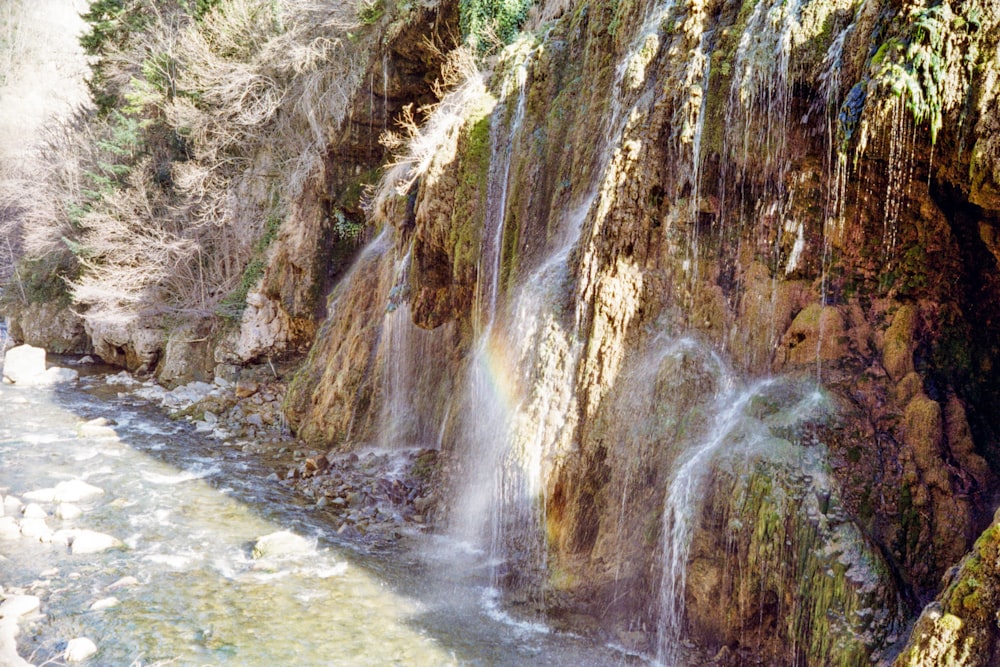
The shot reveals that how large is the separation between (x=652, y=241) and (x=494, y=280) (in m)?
3.36

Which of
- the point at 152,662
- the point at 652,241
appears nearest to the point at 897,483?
the point at 652,241

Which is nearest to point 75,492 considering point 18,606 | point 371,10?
point 18,606

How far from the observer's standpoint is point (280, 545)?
10.3 metres

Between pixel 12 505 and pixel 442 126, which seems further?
pixel 442 126

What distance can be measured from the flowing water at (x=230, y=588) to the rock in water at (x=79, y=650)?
0.32 ft

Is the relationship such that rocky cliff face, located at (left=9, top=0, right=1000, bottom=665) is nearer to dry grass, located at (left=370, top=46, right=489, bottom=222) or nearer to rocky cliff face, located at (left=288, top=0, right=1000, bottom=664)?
rocky cliff face, located at (left=288, top=0, right=1000, bottom=664)

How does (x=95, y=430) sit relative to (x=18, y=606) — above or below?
above

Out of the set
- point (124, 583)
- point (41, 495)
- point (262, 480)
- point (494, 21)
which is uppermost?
point (494, 21)

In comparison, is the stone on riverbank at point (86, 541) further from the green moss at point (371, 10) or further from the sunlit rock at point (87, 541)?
→ the green moss at point (371, 10)

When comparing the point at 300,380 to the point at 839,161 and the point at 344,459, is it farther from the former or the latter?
the point at 839,161

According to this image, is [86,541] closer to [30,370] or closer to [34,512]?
[34,512]

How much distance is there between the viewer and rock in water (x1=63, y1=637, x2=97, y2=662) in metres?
7.46

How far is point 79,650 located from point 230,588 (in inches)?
72.0

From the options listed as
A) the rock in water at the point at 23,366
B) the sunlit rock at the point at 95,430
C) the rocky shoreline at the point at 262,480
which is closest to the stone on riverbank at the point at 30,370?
the rock in water at the point at 23,366
